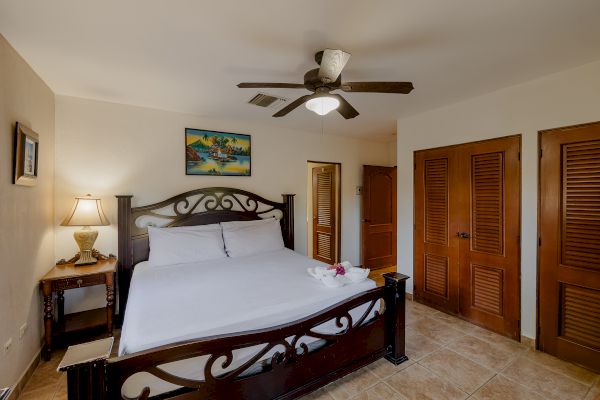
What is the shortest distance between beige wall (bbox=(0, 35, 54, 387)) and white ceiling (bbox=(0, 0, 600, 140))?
0.22 meters

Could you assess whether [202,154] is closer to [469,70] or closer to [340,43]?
[340,43]

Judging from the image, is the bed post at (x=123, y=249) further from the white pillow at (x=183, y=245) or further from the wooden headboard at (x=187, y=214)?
the white pillow at (x=183, y=245)

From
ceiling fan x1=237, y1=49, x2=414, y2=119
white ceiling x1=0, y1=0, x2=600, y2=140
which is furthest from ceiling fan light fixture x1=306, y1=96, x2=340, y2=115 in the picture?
white ceiling x1=0, y1=0, x2=600, y2=140

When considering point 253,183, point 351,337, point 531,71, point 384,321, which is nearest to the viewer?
point 351,337

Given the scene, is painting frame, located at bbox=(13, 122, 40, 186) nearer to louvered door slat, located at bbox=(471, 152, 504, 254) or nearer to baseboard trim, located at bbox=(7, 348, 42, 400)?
baseboard trim, located at bbox=(7, 348, 42, 400)

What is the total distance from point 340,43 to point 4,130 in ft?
7.67

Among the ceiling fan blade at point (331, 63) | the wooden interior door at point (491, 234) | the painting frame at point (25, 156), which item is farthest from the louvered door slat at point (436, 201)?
the painting frame at point (25, 156)


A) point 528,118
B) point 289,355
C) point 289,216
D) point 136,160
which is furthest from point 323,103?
point 136,160

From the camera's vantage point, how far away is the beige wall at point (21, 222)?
5.96 ft

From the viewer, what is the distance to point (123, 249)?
2971mm

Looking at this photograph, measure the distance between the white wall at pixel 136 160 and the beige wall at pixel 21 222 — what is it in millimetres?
192

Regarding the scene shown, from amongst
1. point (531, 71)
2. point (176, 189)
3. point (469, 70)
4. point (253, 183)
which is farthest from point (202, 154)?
point (531, 71)

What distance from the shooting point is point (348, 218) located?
4895mm

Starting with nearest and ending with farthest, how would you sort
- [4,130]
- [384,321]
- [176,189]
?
1. [4,130]
2. [384,321]
3. [176,189]
